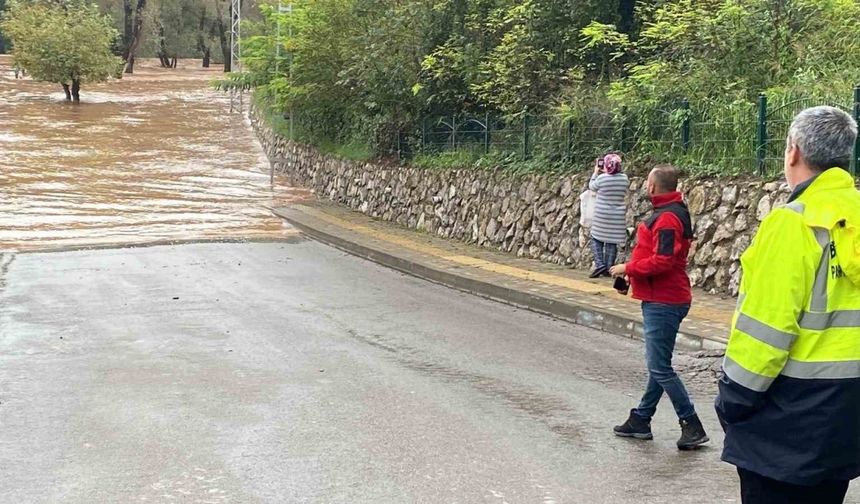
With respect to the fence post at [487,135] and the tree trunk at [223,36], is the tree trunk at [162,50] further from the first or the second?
the fence post at [487,135]

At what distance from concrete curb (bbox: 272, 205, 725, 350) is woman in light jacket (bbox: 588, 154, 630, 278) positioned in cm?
136

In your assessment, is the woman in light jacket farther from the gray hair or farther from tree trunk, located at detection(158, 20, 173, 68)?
tree trunk, located at detection(158, 20, 173, 68)

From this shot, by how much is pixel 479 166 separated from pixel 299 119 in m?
13.5

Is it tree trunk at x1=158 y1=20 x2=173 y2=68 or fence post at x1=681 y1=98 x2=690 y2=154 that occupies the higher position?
tree trunk at x1=158 y1=20 x2=173 y2=68

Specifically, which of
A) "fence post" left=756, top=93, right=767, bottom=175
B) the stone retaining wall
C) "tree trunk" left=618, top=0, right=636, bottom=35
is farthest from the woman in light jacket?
"tree trunk" left=618, top=0, right=636, bottom=35

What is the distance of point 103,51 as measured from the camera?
54812 millimetres

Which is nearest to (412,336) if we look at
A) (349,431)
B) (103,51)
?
(349,431)

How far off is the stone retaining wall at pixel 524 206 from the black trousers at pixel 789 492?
8394 millimetres

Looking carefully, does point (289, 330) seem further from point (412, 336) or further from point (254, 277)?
point (254, 277)

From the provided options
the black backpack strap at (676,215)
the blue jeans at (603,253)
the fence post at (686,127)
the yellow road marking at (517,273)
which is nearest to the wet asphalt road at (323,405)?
the yellow road marking at (517,273)

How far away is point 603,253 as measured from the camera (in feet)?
42.4

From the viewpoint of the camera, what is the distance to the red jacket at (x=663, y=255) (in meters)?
5.59

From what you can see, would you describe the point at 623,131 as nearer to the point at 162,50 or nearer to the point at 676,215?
the point at 676,215

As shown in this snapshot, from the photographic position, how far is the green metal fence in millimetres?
11461
